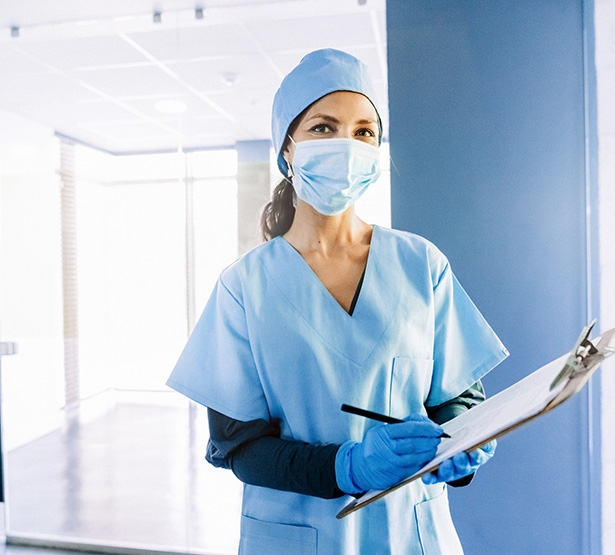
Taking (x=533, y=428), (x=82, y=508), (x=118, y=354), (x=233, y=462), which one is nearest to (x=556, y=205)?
(x=533, y=428)

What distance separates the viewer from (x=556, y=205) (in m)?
1.61

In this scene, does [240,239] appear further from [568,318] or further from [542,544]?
[542,544]

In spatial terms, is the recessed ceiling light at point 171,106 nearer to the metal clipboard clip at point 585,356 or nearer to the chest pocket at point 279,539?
the chest pocket at point 279,539

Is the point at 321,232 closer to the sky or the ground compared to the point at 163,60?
closer to the ground

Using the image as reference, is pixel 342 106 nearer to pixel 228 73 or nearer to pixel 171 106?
pixel 228 73

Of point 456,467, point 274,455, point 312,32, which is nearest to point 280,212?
point 274,455

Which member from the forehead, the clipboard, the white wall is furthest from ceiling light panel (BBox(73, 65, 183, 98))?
the clipboard

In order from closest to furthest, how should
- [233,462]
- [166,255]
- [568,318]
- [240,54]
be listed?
[233,462], [568,318], [240,54], [166,255]

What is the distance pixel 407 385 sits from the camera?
89cm

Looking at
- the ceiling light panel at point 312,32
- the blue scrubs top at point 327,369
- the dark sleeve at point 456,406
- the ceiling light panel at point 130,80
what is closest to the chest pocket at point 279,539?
the blue scrubs top at point 327,369

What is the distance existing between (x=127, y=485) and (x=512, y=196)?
2.25 meters

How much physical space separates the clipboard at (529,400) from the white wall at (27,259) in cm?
224

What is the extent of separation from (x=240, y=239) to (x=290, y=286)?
47.8 inches

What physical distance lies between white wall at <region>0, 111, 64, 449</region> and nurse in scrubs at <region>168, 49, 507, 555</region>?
180 cm
